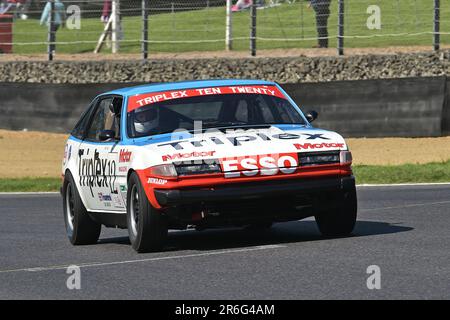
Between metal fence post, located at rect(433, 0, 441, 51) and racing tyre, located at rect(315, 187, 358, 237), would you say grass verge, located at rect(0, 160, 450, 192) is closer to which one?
metal fence post, located at rect(433, 0, 441, 51)

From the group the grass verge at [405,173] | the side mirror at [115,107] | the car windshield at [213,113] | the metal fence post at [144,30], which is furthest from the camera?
the metal fence post at [144,30]

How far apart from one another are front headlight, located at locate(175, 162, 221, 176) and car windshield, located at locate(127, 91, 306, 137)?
3.42 feet

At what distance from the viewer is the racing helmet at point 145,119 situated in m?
12.3

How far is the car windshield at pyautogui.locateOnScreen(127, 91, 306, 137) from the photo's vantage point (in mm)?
12297

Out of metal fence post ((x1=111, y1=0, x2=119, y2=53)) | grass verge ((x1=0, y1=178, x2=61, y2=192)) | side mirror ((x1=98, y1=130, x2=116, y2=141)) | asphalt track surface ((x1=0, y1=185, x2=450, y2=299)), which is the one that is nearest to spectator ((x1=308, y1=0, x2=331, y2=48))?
metal fence post ((x1=111, y1=0, x2=119, y2=53))

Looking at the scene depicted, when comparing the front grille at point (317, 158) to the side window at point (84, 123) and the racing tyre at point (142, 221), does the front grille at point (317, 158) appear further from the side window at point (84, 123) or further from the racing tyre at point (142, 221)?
the side window at point (84, 123)

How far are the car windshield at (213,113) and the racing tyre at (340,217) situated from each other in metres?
0.98

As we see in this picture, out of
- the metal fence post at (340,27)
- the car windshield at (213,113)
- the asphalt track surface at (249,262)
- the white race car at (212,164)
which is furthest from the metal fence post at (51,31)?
the car windshield at (213,113)

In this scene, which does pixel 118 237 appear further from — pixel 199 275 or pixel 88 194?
pixel 199 275

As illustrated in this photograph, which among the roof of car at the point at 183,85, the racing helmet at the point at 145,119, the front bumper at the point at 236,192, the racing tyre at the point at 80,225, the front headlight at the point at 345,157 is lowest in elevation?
the racing tyre at the point at 80,225

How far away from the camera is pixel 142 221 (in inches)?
Result: 447

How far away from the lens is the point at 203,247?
1215 cm

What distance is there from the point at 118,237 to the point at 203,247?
7.70ft
